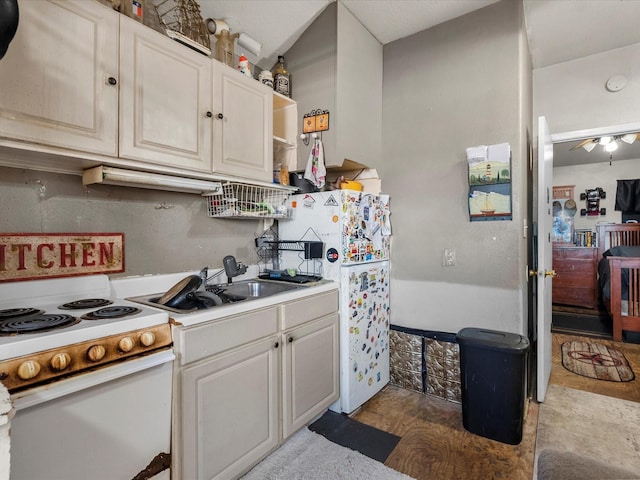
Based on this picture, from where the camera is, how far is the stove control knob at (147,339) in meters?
1.17

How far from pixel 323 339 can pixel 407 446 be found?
0.74 meters

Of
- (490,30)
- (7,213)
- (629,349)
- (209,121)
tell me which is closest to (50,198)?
(7,213)

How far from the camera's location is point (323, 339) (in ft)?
6.66

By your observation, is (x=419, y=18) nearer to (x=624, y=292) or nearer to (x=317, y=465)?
(x=317, y=465)

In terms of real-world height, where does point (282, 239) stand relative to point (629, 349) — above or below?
above

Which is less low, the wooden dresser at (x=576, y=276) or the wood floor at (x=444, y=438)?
the wooden dresser at (x=576, y=276)

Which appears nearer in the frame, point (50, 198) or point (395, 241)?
point (50, 198)

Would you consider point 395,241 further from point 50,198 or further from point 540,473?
point 50,198

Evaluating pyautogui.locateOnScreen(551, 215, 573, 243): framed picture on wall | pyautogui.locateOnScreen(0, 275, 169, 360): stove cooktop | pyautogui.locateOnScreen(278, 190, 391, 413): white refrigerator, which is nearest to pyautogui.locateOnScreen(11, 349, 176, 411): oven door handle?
pyautogui.locateOnScreen(0, 275, 169, 360): stove cooktop

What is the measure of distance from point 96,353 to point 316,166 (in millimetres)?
1616

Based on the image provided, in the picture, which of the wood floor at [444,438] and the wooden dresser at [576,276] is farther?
the wooden dresser at [576,276]

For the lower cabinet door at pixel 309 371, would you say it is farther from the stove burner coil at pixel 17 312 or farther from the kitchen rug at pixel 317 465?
the stove burner coil at pixel 17 312

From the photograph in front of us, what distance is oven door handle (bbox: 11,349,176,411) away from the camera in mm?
909

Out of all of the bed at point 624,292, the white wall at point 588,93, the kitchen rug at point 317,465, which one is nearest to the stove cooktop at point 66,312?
the kitchen rug at point 317,465
